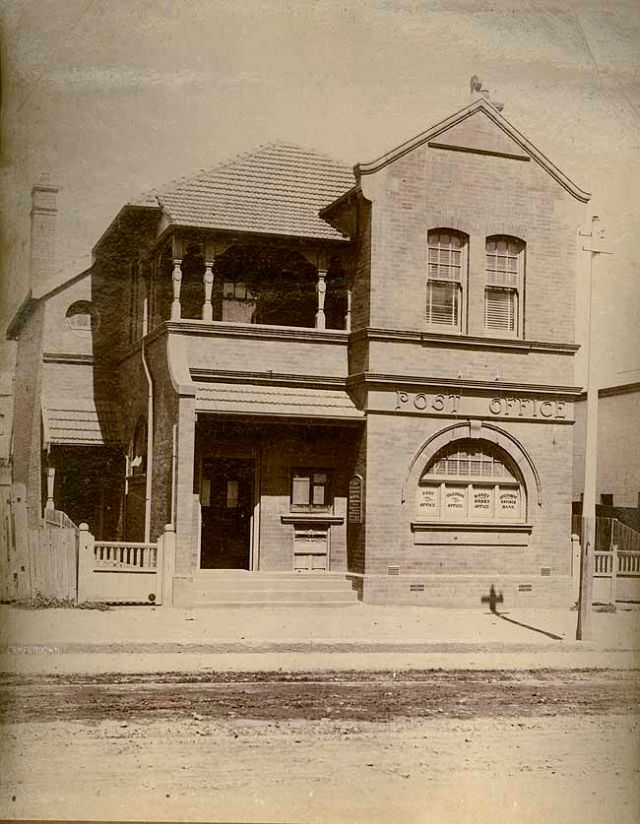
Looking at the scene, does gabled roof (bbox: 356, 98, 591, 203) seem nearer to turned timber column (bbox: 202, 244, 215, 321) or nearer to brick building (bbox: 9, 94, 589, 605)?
brick building (bbox: 9, 94, 589, 605)

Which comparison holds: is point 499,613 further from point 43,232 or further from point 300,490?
point 43,232

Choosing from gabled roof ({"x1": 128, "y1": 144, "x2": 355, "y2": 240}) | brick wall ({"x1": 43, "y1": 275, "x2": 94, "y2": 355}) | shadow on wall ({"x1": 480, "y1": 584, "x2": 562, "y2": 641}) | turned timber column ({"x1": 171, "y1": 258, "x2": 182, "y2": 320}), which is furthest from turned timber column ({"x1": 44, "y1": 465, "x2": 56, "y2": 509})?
shadow on wall ({"x1": 480, "y1": 584, "x2": 562, "y2": 641})

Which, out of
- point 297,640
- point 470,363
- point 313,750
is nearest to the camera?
point 313,750

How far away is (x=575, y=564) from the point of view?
8625 mm

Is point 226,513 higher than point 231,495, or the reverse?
point 231,495

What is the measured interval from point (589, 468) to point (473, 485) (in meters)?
1.07

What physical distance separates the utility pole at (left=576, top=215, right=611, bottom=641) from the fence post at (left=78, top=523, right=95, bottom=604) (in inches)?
144

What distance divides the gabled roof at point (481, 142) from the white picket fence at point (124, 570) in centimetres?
318

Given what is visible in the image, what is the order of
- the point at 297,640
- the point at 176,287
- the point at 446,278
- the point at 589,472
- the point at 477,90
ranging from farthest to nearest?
the point at 446,278
the point at 589,472
the point at 176,287
the point at 477,90
the point at 297,640

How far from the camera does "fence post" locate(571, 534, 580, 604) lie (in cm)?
860

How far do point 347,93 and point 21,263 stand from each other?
2.49 meters

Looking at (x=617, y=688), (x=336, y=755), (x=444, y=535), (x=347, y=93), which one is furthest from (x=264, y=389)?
(x=617, y=688)

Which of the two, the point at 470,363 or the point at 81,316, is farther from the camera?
the point at 470,363

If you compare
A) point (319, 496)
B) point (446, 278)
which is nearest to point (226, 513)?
point (319, 496)
